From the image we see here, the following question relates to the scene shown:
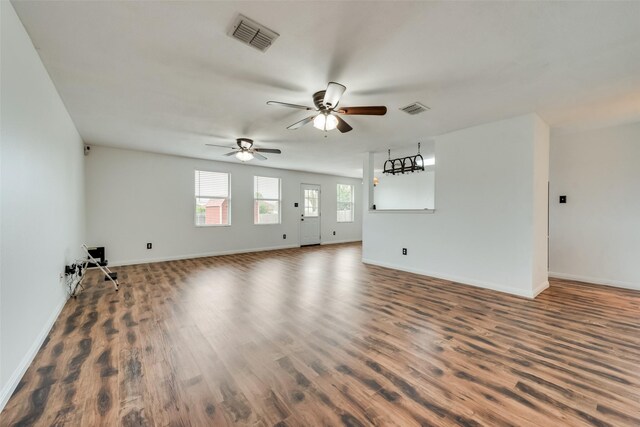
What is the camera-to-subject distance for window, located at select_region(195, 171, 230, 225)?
6.73m

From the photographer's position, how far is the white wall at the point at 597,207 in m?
4.01

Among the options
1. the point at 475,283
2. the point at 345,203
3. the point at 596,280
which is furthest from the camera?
the point at 345,203

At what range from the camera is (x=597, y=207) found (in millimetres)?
4297

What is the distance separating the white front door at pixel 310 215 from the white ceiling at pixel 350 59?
492 cm

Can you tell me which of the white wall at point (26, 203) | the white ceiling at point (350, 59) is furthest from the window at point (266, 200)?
the white wall at point (26, 203)

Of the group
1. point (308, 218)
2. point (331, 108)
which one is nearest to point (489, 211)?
point (331, 108)

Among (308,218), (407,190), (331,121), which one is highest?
(331,121)

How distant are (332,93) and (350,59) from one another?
0.33 m

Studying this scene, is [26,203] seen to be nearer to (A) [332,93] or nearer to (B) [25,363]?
(B) [25,363]

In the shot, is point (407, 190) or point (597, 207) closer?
point (597, 207)

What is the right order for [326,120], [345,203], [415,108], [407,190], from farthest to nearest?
[345,203], [407,190], [415,108], [326,120]

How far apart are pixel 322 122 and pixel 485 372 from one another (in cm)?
273

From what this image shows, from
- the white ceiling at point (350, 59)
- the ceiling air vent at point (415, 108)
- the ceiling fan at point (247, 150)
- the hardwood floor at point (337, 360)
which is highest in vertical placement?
the white ceiling at point (350, 59)

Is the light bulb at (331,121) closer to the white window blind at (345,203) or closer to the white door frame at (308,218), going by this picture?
the white door frame at (308,218)
